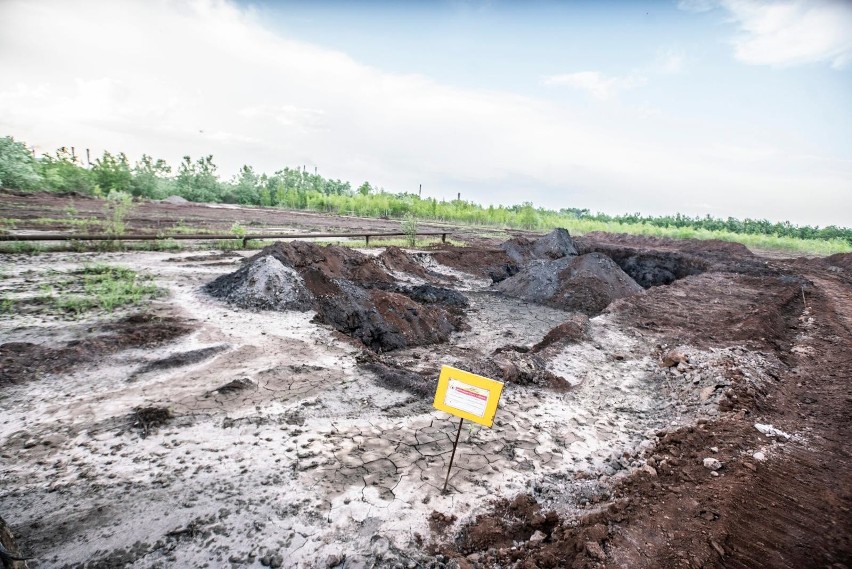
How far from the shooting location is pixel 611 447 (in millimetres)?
4207

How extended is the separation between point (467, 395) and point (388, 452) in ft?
3.98

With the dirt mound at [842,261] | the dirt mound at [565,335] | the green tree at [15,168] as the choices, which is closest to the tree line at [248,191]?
the green tree at [15,168]

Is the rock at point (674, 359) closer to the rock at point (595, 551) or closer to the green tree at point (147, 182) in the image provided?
the rock at point (595, 551)

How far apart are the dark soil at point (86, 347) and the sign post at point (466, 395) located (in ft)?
16.5

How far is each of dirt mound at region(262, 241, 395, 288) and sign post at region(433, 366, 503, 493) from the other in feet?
24.6

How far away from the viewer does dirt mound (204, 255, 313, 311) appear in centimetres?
807

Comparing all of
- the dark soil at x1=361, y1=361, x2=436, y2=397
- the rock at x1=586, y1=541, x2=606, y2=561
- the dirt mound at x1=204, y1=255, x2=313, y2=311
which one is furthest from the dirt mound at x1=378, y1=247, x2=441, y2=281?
the rock at x1=586, y1=541, x2=606, y2=561

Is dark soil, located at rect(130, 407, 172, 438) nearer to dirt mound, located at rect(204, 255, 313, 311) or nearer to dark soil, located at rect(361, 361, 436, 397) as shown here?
dark soil, located at rect(361, 361, 436, 397)

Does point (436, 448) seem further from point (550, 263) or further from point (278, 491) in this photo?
point (550, 263)

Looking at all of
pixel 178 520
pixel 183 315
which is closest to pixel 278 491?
pixel 178 520

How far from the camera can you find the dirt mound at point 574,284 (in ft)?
37.7

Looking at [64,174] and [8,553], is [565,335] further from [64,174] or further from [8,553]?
[64,174]

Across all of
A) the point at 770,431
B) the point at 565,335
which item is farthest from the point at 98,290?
the point at 770,431

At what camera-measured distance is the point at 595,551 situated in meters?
2.49
